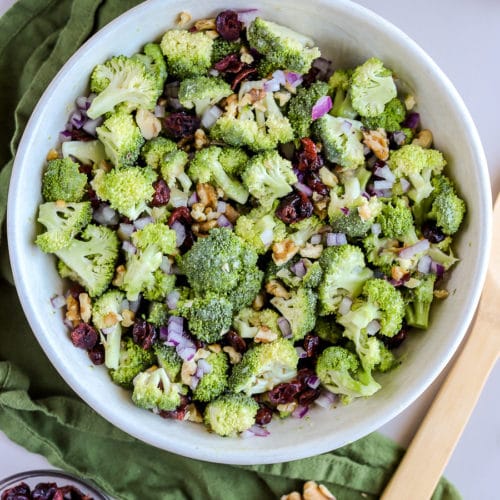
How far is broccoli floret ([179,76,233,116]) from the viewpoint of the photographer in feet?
8.47

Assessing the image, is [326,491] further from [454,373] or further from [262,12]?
[262,12]

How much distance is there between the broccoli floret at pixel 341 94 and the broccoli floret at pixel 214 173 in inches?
17.6

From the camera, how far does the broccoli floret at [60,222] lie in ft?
8.40

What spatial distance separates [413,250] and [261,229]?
0.53 metres

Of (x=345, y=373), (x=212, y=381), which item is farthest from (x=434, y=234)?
(x=212, y=381)

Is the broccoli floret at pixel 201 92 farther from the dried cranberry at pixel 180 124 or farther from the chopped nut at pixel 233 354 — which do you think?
the chopped nut at pixel 233 354

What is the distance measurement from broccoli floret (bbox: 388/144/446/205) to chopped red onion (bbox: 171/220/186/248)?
0.78m

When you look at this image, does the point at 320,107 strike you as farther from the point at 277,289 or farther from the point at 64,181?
the point at 64,181

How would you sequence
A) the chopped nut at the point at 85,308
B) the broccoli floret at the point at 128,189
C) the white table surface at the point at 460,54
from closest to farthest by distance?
the broccoli floret at the point at 128,189 → the chopped nut at the point at 85,308 → the white table surface at the point at 460,54

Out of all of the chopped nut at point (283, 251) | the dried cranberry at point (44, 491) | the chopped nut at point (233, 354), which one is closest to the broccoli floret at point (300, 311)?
the chopped nut at point (283, 251)

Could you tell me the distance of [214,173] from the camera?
260cm

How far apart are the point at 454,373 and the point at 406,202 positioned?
2.43 ft

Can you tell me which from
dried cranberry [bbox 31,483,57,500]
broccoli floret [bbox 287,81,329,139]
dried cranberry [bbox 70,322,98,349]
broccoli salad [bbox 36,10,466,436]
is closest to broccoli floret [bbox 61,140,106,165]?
broccoli salad [bbox 36,10,466,436]

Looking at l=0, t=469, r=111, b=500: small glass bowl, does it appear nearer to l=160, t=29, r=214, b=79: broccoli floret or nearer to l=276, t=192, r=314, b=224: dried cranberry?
l=276, t=192, r=314, b=224: dried cranberry
